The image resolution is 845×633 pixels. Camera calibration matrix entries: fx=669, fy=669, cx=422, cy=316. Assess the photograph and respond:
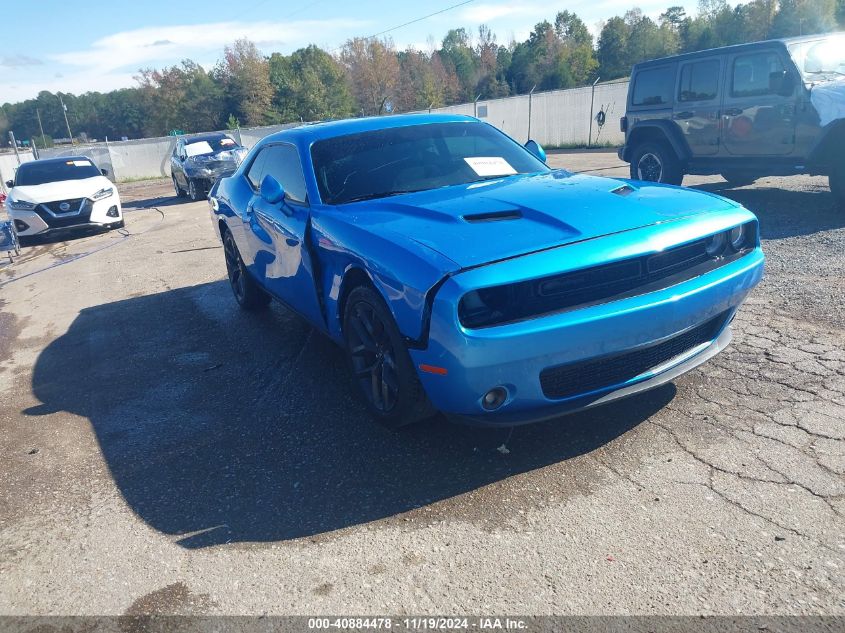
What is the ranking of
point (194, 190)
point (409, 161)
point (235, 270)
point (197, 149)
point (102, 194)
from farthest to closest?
1. point (197, 149)
2. point (194, 190)
3. point (102, 194)
4. point (235, 270)
5. point (409, 161)

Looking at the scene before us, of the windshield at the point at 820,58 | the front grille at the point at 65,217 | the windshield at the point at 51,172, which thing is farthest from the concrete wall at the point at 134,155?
the windshield at the point at 820,58

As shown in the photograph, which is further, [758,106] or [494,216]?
[758,106]

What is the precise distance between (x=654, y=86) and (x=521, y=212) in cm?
760

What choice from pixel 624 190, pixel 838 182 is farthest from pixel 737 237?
pixel 838 182

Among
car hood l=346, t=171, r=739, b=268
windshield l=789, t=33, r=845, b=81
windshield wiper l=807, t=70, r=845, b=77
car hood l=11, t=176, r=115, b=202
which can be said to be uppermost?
windshield l=789, t=33, r=845, b=81

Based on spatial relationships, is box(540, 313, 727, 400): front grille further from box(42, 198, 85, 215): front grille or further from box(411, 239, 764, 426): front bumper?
box(42, 198, 85, 215): front grille

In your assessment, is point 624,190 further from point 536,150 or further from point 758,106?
point 758,106

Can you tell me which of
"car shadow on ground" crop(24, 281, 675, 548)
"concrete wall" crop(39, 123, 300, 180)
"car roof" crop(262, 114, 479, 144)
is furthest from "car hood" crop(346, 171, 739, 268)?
"concrete wall" crop(39, 123, 300, 180)

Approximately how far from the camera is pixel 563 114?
23.2 meters

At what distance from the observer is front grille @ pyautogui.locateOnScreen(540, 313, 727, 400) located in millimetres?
2832

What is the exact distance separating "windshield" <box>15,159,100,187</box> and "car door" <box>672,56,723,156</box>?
10595 mm

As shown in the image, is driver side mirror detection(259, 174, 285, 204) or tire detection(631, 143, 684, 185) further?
tire detection(631, 143, 684, 185)

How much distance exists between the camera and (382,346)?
10.7 feet

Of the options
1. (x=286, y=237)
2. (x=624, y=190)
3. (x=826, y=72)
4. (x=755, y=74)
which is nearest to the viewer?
(x=624, y=190)
